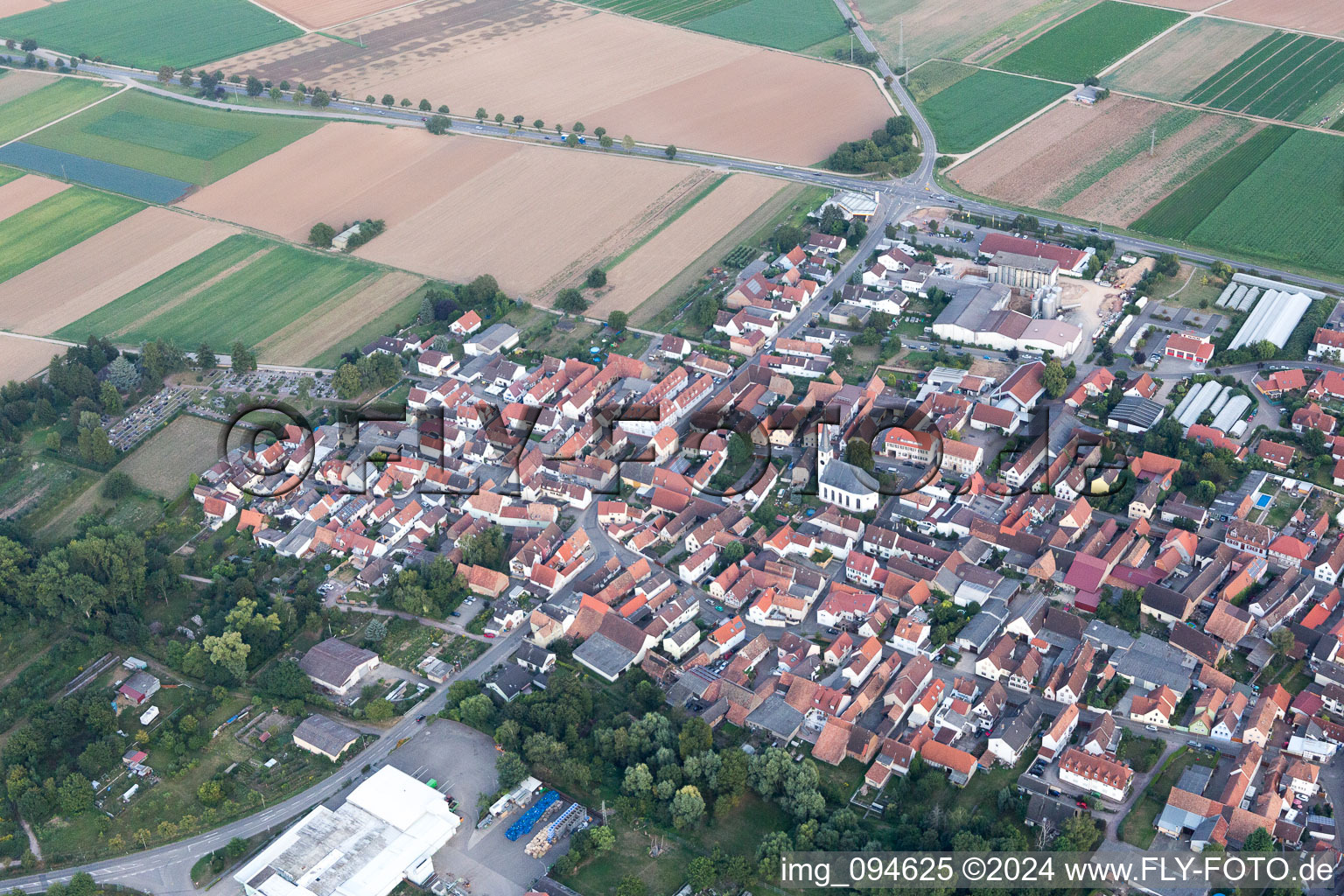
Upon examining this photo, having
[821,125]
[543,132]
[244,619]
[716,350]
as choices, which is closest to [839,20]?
[821,125]

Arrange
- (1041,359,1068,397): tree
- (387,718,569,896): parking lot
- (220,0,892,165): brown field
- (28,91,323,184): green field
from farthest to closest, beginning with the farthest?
1. (220,0,892,165): brown field
2. (28,91,323,184): green field
3. (1041,359,1068,397): tree
4. (387,718,569,896): parking lot

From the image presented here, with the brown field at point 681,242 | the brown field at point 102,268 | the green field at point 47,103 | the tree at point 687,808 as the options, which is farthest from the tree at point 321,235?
the tree at point 687,808

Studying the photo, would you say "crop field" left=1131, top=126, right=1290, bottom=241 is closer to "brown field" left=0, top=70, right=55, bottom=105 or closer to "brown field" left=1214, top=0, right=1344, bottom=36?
"brown field" left=1214, top=0, right=1344, bottom=36

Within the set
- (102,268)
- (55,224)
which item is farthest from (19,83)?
(102,268)

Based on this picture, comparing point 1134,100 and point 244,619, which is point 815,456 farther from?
point 1134,100

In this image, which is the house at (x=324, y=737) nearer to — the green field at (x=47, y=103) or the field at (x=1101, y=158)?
the field at (x=1101, y=158)

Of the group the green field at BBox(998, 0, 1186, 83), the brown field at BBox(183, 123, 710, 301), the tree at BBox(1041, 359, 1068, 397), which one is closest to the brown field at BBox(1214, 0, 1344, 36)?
the green field at BBox(998, 0, 1186, 83)

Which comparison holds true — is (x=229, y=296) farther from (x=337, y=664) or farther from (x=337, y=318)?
(x=337, y=664)
